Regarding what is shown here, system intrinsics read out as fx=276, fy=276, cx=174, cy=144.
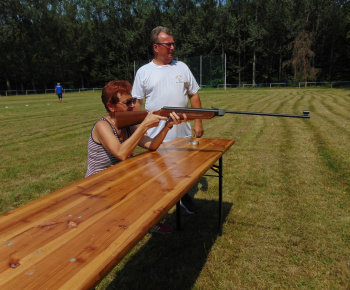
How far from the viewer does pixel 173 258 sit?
111 inches

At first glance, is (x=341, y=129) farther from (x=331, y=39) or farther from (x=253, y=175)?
(x=331, y=39)

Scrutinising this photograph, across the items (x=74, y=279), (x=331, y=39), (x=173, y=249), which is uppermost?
(x=331, y=39)

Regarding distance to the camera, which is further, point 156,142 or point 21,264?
point 156,142

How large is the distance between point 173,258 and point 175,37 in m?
46.8

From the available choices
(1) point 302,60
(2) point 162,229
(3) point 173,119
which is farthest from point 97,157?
(1) point 302,60

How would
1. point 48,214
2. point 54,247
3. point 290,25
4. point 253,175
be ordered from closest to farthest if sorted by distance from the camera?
point 54,247 < point 48,214 < point 253,175 < point 290,25

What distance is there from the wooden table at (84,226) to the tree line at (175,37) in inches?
1607

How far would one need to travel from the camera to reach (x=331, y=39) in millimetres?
42719

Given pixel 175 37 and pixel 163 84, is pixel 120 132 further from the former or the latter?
pixel 175 37

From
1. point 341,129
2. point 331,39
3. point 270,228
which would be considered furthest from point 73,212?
point 331,39

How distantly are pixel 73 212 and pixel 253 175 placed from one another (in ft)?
13.6

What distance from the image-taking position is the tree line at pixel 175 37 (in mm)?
41875

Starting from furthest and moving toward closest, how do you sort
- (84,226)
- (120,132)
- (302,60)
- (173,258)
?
(302,60) → (173,258) → (120,132) → (84,226)

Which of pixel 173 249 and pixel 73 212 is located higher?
pixel 73 212
